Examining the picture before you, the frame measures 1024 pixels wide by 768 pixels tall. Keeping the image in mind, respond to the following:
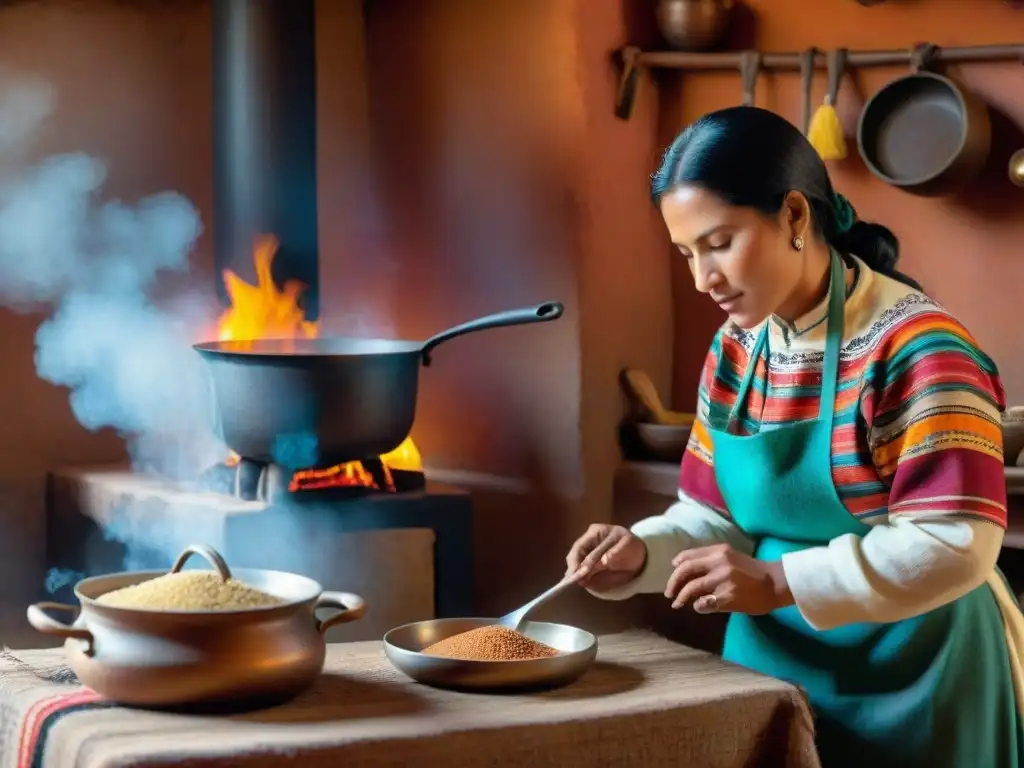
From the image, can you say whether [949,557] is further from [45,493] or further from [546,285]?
[45,493]

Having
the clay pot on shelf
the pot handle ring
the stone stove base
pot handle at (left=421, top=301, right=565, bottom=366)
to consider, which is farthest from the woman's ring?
the clay pot on shelf

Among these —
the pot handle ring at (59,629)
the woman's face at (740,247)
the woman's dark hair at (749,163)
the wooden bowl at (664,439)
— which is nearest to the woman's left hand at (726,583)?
the woman's face at (740,247)

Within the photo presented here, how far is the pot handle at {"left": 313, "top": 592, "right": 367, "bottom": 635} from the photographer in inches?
63.7

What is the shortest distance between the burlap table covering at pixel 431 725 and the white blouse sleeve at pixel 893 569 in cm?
14

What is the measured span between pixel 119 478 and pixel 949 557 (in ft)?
8.34

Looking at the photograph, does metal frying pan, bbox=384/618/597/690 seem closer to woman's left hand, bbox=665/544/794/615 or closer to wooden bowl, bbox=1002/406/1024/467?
woman's left hand, bbox=665/544/794/615

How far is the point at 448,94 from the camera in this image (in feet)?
12.5

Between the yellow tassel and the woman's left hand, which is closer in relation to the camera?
the woman's left hand

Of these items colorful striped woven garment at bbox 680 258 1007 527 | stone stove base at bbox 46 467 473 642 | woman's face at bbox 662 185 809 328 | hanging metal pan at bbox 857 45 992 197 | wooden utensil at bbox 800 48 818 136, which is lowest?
stone stove base at bbox 46 467 473 642

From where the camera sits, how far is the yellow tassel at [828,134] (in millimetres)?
3197

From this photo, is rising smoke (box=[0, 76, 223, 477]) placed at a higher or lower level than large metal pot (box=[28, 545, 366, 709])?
higher

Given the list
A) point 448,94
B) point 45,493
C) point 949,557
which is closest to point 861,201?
point 448,94

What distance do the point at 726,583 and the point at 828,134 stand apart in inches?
71.2

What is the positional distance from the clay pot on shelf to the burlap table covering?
2.18 meters
